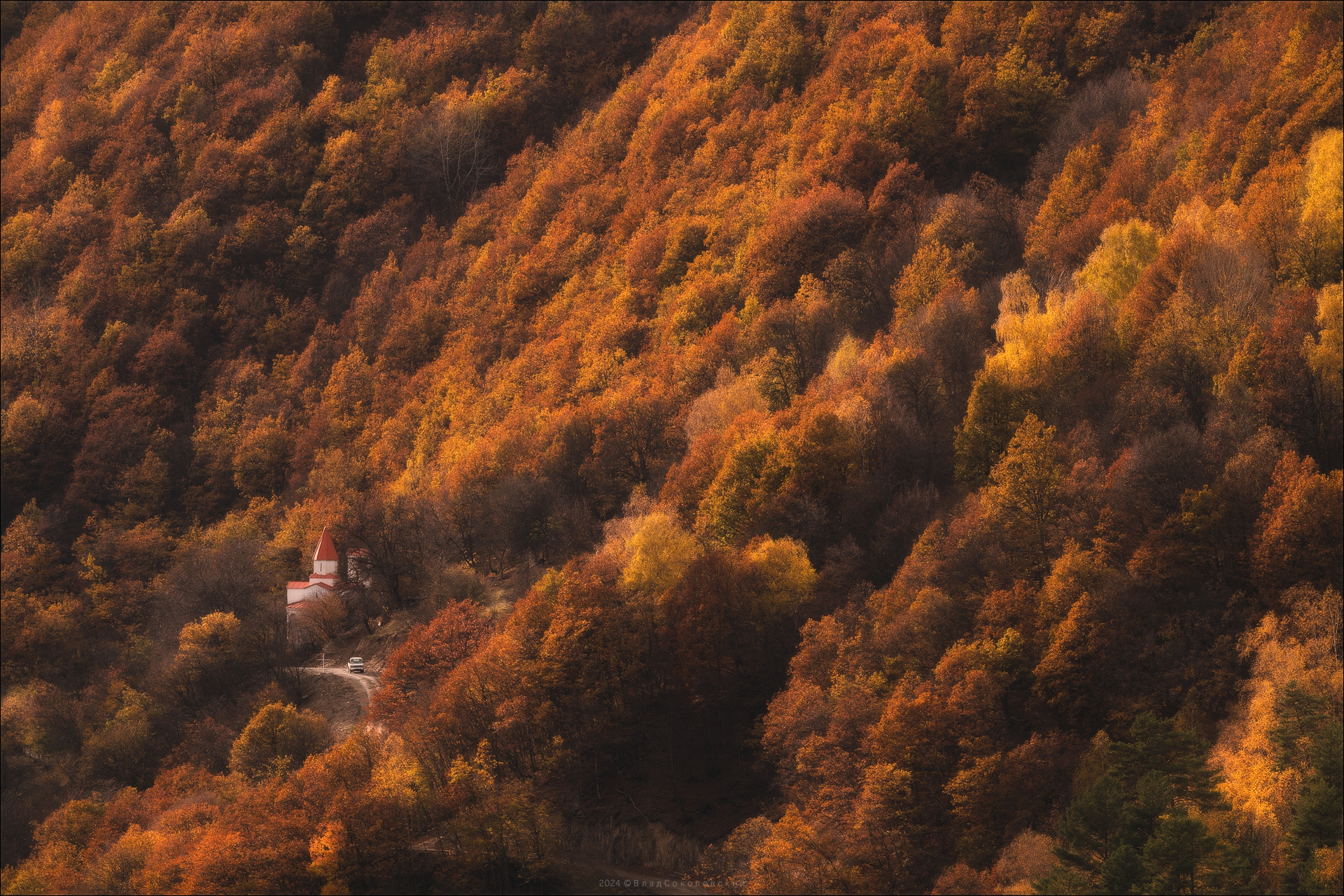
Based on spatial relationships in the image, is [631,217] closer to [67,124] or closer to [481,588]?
[481,588]

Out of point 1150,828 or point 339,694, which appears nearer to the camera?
point 1150,828

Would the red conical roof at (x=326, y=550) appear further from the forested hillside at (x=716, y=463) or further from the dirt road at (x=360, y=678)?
→ the dirt road at (x=360, y=678)

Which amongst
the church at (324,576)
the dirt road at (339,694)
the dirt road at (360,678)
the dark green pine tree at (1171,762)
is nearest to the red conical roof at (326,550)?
the church at (324,576)

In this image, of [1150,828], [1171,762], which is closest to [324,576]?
[1171,762]

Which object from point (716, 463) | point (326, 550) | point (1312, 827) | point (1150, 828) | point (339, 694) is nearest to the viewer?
point (1312, 827)

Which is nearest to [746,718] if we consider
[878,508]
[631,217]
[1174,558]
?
[878,508]

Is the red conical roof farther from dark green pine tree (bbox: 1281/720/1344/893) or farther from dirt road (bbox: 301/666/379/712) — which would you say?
dark green pine tree (bbox: 1281/720/1344/893)

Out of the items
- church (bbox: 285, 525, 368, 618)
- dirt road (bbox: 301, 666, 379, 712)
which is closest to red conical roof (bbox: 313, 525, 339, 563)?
church (bbox: 285, 525, 368, 618)

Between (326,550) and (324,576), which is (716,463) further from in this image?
(324,576)
